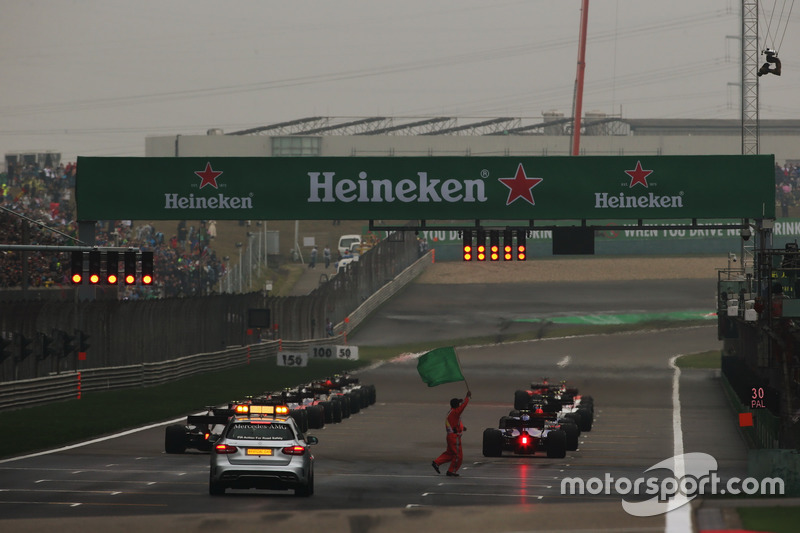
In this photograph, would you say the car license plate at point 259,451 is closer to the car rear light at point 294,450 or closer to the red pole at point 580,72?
Result: the car rear light at point 294,450

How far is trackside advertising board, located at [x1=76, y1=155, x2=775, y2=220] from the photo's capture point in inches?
1494

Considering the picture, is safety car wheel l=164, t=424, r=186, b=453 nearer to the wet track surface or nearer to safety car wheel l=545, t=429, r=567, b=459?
the wet track surface

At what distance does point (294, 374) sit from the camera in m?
53.9

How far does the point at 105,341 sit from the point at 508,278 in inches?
2141

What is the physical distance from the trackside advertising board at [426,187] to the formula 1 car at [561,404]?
493 cm

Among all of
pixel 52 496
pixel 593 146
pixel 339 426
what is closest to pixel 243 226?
pixel 593 146

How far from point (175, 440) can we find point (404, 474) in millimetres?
5605

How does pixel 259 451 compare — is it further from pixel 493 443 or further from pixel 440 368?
A: pixel 493 443

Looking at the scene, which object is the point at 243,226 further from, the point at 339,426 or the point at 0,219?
the point at 339,426

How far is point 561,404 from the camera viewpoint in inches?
1366

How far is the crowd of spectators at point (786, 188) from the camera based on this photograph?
10968cm

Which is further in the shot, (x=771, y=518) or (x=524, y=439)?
(x=524, y=439)

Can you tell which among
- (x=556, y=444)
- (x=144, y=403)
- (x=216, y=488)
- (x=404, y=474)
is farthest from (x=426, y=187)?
(x=216, y=488)

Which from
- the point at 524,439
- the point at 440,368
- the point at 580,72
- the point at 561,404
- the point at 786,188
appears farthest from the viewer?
the point at 786,188
